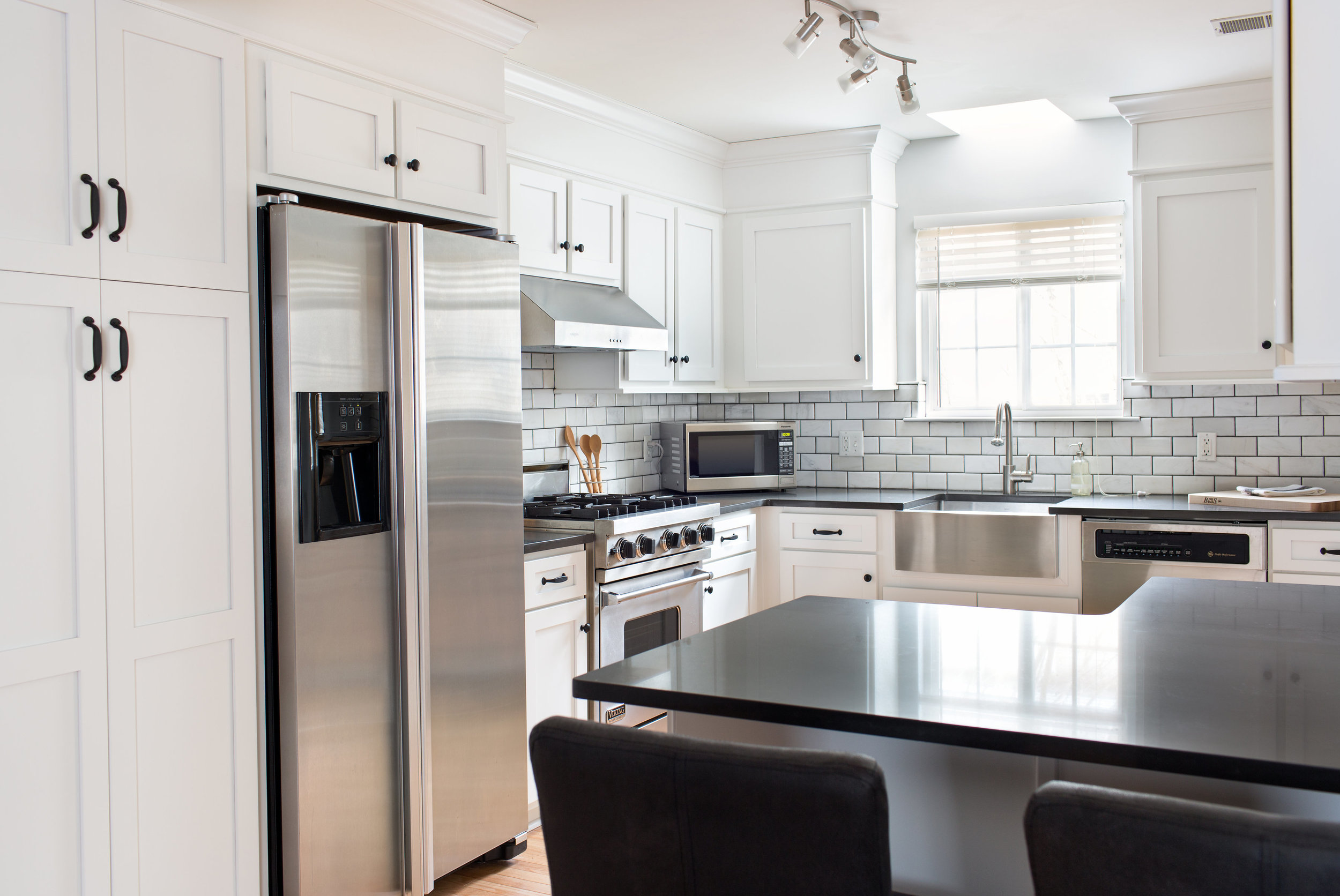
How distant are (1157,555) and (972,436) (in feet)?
3.63

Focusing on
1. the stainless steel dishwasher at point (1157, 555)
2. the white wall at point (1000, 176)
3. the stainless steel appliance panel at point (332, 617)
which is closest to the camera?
the stainless steel appliance panel at point (332, 617)

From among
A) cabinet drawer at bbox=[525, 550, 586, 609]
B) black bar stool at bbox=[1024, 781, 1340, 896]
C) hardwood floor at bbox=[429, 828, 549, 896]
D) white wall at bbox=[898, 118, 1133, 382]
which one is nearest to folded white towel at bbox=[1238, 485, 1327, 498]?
white wall at bbox=[898, 118, 1133, 382]

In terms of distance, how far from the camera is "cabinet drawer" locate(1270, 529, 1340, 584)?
3.57 metres

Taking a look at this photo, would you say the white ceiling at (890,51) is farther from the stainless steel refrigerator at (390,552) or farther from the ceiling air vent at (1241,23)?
the stainless steel refrigerator at (390,552)

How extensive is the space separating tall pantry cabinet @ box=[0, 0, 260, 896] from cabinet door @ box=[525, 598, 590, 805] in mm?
973

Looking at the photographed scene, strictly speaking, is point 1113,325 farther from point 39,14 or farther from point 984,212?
point 39,14

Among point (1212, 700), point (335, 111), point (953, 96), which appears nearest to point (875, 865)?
point (1212, 700)

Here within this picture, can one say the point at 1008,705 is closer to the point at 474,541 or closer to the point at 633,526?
the point at 474,541

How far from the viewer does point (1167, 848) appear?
92 cm

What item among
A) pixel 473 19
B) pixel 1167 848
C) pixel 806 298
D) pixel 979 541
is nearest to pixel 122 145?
pixel 473 19

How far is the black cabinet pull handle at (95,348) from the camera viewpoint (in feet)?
6.70

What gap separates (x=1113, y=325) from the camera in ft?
14.8

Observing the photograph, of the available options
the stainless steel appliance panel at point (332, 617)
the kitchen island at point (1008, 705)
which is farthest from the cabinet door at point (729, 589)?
the kitchen island at point (1008, 705)

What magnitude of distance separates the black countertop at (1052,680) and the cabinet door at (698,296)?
8.30ft
